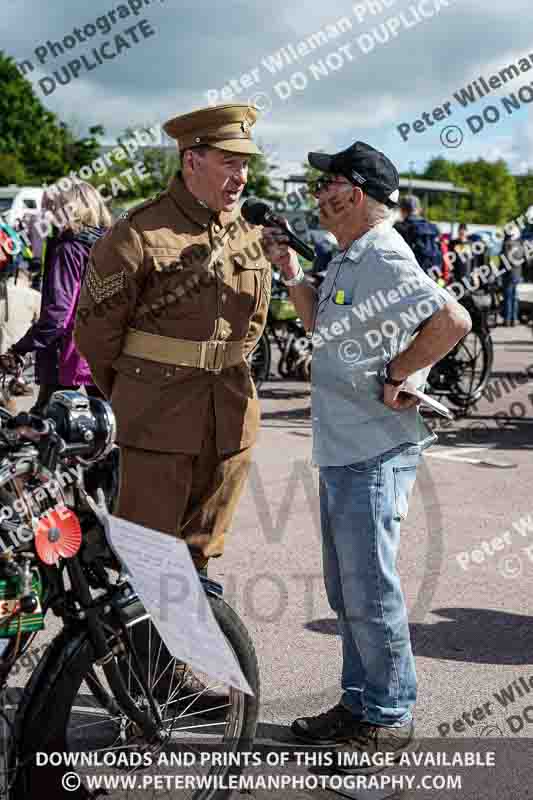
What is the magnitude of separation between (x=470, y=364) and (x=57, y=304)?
17.6 feet

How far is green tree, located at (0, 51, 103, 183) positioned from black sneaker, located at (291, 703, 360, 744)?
4856 cm

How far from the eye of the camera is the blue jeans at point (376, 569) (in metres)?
3.30

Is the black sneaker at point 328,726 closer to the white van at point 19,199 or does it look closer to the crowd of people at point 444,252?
the crowd of people at point 444,252

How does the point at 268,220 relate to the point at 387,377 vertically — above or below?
above

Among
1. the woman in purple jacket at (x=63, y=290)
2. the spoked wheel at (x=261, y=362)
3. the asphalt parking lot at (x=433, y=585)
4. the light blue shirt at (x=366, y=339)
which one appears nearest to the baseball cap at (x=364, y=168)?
the light blue shirt at (x=366, y=339)

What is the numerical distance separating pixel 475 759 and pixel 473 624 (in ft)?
4.10

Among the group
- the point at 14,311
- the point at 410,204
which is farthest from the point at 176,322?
the point at 410,204

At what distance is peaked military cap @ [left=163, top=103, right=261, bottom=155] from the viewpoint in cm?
350

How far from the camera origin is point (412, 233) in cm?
1002

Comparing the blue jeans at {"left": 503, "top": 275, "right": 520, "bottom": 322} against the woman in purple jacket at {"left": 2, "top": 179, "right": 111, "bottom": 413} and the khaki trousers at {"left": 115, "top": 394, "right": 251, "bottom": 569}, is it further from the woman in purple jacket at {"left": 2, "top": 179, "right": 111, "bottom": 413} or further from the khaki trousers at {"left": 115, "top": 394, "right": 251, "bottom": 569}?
the khaki trousers at {"left": 115, "top": 394, "right": 251, "bottom": 569}

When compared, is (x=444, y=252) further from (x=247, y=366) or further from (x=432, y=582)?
(x=247, y=366)

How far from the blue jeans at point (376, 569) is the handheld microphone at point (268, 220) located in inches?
28.7

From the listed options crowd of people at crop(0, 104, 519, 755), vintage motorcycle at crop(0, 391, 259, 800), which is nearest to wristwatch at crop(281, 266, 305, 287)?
crowd of people at crop(0, 104, 519, 755)

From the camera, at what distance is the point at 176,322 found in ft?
11.5
